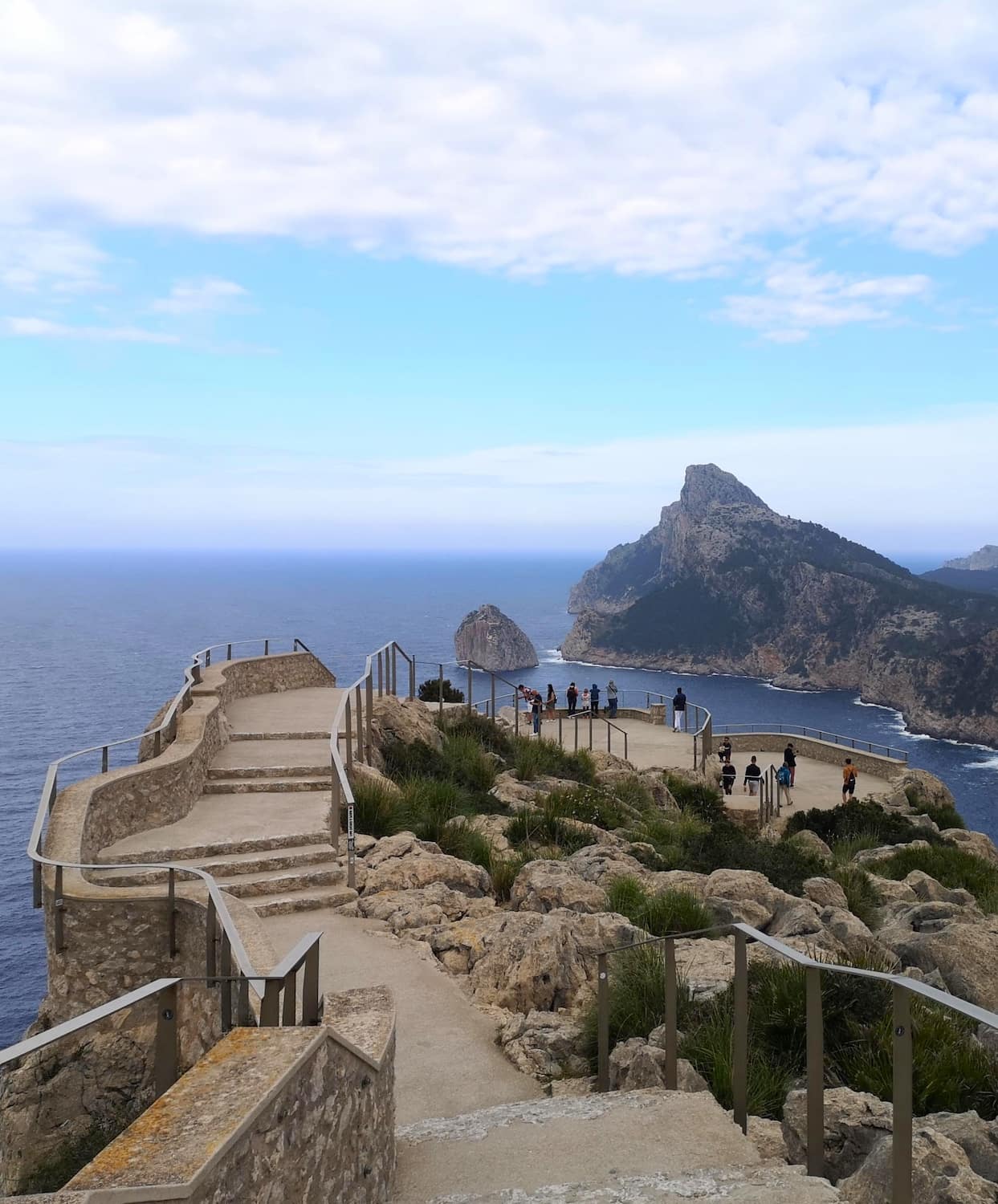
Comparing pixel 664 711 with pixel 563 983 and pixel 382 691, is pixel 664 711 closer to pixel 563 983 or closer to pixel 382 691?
pixel 382 691

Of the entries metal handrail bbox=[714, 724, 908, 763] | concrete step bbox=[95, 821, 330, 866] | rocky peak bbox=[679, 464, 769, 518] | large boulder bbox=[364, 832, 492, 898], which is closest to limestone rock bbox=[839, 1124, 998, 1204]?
large boulder bbox=[364, 832, 492, 898]

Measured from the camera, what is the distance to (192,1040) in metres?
6.80

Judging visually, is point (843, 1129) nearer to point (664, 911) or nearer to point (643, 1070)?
point (643, 1070)

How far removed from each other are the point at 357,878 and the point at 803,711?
371 ft

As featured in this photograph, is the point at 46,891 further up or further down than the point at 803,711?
further up

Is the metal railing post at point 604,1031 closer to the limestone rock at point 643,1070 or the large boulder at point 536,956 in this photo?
the limestone rock at point 643,1070

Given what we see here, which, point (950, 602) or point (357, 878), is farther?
point (950, 602)

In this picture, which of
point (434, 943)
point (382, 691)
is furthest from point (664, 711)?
point (434, 943)

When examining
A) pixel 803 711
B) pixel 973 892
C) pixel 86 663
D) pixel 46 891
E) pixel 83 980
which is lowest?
pixel 803 711

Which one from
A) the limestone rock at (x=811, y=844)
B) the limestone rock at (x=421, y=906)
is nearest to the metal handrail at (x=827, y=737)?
the limestone rock at (x=811, y=844)

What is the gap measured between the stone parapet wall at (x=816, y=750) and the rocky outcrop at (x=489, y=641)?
87384 millimetres

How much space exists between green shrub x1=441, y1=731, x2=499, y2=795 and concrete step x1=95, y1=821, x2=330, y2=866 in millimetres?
4734

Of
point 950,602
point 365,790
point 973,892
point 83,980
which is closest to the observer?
point 83,980

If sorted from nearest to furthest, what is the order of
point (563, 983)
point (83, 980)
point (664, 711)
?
point (563, 983)
point (83, 980)
point (664, 711)
